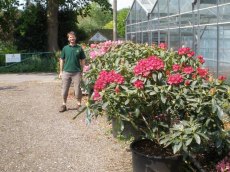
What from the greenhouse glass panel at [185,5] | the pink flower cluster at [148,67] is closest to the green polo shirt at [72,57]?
the pink flower cluster at [148,67]

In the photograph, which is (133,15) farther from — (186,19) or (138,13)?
(186,19)

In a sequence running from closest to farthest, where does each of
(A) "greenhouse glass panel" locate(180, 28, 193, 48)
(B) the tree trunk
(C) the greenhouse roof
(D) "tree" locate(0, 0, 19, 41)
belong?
(A) "greenhouse glass panel" locate(180, 28, 193, 48) < (C) the greenhouse roof < (D) "tree" locate(0, 0, 19, 41) < (B) the tree trunk

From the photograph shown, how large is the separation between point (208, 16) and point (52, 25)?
12990mm

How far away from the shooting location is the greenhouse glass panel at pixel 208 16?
38.9 ft

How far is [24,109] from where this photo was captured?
918 cm

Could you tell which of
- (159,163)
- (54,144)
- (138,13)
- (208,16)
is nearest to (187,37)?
(208,16)

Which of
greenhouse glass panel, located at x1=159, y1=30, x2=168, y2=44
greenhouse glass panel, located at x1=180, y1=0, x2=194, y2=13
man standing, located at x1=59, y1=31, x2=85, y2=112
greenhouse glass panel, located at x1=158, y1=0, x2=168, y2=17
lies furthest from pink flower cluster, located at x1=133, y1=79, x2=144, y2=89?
greenhouse glass panel, located at x1=158, y1=0, x2=168, y2=17

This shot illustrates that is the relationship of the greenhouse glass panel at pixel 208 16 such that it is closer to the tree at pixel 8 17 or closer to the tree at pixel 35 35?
the tree at pixel 8 17

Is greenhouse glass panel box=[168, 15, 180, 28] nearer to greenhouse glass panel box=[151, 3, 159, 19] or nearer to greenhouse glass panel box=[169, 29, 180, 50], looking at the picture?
greenhouse glass panel box=[169, 29, 180, 50]

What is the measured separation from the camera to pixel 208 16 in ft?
40.4

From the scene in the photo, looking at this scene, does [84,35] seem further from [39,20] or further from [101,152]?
[101,152]

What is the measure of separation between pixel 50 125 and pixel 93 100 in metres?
3.50

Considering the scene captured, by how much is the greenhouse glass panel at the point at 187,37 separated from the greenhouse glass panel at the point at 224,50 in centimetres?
193

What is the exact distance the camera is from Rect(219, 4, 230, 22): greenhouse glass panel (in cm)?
1100
